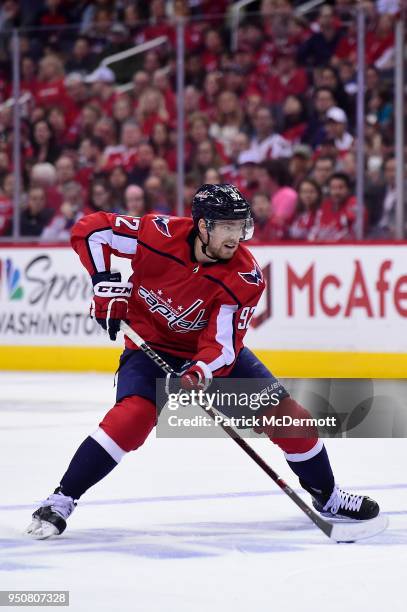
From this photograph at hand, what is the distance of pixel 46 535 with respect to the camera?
363 centimetres

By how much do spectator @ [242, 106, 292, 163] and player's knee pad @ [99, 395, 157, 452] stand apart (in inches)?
192

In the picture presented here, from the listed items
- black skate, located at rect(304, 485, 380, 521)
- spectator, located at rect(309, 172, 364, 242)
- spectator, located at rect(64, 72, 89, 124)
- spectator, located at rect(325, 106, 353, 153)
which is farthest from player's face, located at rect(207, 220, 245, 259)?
spectator, located at rect(64, 72, 89, 124)

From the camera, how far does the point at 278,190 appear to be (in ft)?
27.3

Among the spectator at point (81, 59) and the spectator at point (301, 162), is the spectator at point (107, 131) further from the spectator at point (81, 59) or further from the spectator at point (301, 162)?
the spectator at point (301, 162)

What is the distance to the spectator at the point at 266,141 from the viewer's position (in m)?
8.41

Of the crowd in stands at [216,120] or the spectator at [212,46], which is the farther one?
the spectator at [212,46]

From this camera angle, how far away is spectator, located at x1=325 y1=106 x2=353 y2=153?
8195 millimetres

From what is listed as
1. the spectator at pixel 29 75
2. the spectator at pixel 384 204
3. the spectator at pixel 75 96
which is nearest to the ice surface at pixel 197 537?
the spectator at pixel 384 204

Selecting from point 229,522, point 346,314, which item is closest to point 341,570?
point 229,522

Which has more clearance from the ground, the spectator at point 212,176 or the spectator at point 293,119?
the spectator at point 293,119

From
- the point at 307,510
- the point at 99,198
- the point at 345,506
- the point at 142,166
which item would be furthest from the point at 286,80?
the point at 307,510

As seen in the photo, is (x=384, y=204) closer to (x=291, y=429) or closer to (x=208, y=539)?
(x=291, y=429)

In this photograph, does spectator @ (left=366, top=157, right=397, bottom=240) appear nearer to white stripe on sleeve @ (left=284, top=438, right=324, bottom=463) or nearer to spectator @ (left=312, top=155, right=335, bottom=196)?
spectator @ (left=312, top=155, right=335, bottom=196)

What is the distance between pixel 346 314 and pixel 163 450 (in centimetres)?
290
